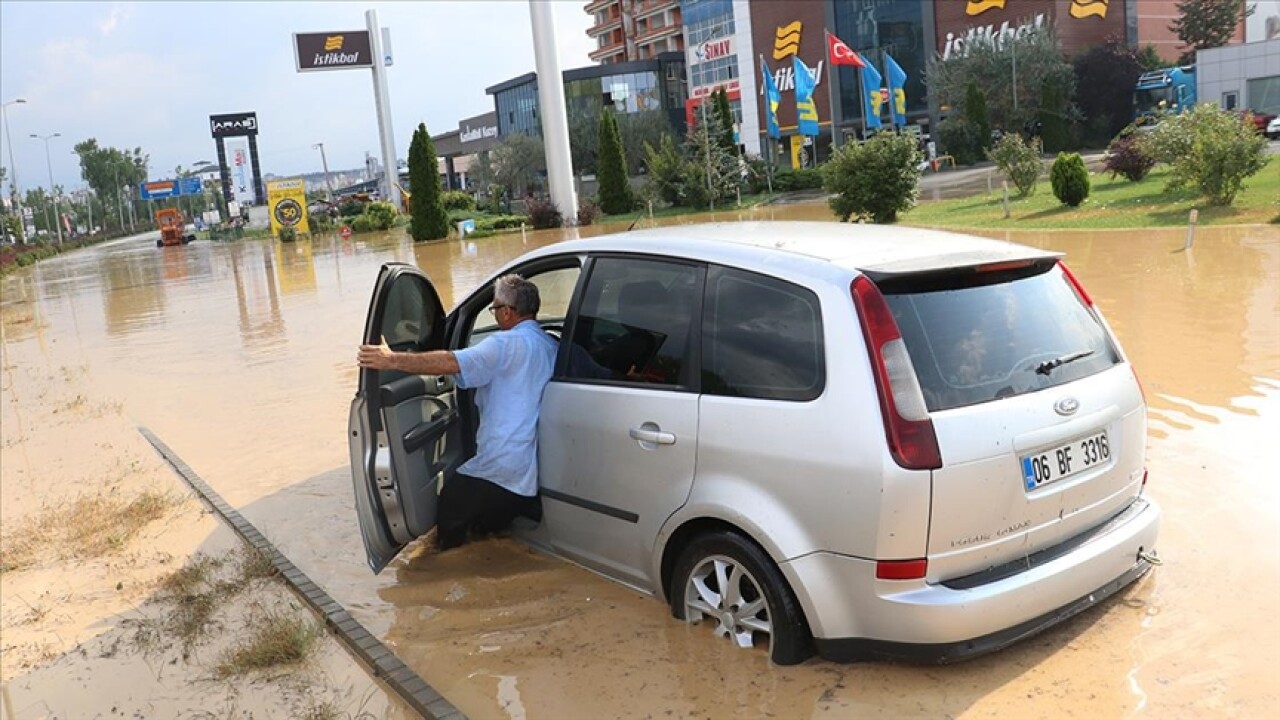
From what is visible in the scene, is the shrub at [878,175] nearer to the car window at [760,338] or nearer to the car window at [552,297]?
the car window at [552,297]

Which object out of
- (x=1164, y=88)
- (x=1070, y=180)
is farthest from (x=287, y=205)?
(x=1164, y=88)

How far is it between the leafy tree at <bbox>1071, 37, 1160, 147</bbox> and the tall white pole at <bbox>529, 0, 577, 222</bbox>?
28.0 meters

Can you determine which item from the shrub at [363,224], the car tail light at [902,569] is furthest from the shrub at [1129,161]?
the shrub at [363,224]

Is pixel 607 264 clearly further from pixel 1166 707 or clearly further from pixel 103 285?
pixel 103 285

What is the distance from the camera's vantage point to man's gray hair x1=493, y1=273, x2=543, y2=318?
15.8 ft

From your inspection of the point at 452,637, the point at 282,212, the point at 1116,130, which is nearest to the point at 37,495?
the point at 452,637

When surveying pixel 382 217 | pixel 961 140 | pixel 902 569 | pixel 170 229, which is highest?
pixel 961 140

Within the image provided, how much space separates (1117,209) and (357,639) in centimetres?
2056

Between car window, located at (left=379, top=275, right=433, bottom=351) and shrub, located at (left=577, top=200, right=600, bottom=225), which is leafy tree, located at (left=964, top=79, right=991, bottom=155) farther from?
car window, located at (left=379, top=275, right=433, bottom=351)

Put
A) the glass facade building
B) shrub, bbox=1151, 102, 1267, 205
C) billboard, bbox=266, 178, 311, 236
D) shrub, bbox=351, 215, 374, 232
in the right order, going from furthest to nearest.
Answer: the glass facade building, billboard, bbox=266, 178, 311, 236, shrub, bbox=351, 215, 374, 232, shrub, bbox=1151, 102, 1267, 205

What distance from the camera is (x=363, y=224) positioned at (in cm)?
5406

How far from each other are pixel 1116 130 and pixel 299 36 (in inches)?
2147

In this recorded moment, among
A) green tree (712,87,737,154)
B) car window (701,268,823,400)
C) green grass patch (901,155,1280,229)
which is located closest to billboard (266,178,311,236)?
green tree (712,87,737,154)

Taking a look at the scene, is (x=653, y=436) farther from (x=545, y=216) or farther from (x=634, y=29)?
(x=634, y=29)
